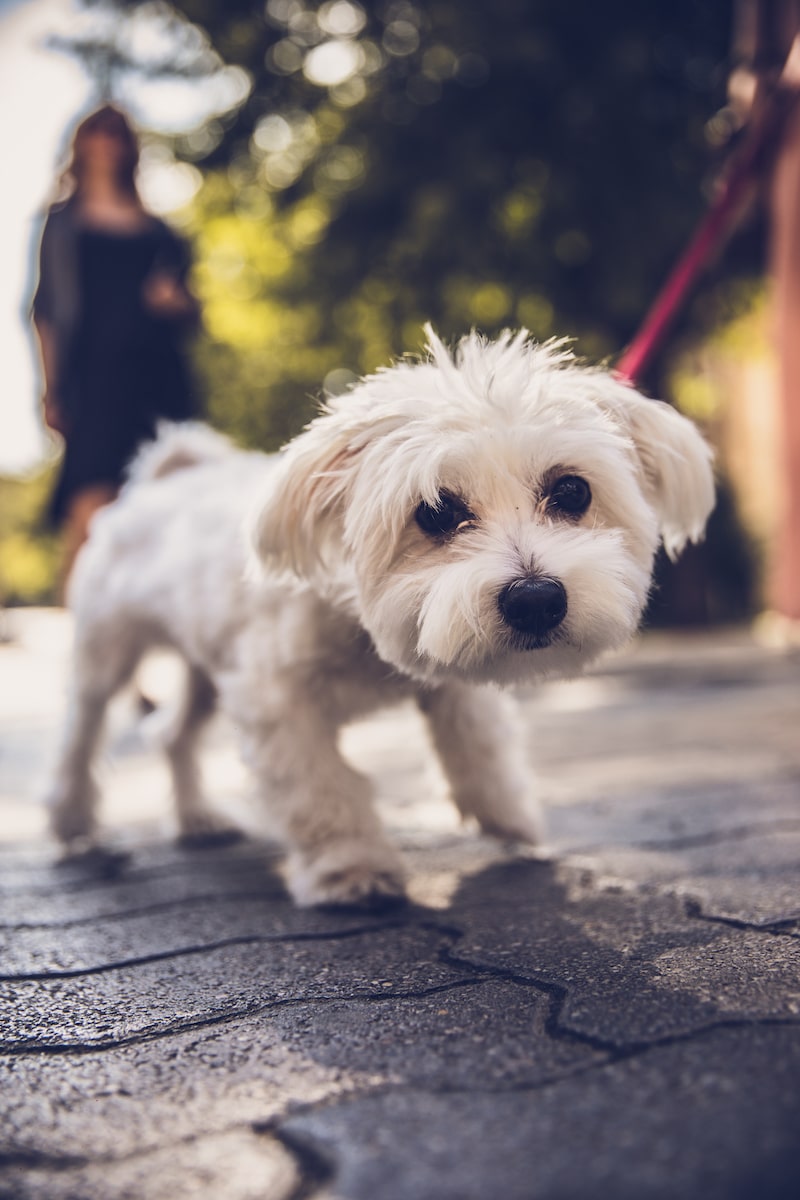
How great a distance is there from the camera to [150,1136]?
1461 mm

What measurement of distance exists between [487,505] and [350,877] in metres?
0.92

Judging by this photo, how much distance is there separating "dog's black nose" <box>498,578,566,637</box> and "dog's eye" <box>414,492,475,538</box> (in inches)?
10.4

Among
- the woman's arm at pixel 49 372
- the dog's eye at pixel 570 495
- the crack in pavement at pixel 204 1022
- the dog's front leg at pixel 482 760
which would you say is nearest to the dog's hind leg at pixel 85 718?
the dog's front leg at pixel 482 760

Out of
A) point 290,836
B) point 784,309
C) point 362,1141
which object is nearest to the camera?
point 362,1141

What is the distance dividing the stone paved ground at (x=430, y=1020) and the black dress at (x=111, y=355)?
107 inches

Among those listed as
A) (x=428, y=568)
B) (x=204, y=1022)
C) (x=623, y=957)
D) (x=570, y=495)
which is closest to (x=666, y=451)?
(x=570, y=495)

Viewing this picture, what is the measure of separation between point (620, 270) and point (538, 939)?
9.94 m

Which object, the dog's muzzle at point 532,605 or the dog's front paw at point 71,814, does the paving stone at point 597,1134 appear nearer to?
the dog's muzzle at point 532,605

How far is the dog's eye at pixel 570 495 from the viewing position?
8.05 ft

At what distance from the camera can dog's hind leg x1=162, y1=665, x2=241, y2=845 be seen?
151 inches

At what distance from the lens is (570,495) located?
2.47 m

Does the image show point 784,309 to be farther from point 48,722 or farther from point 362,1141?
point 362,1141

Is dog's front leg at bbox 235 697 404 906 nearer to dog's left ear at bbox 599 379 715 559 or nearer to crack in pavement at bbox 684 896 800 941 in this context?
crack in pavement at bbox 684 896 800 941

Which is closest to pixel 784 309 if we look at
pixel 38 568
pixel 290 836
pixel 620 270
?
pixel 620 270
